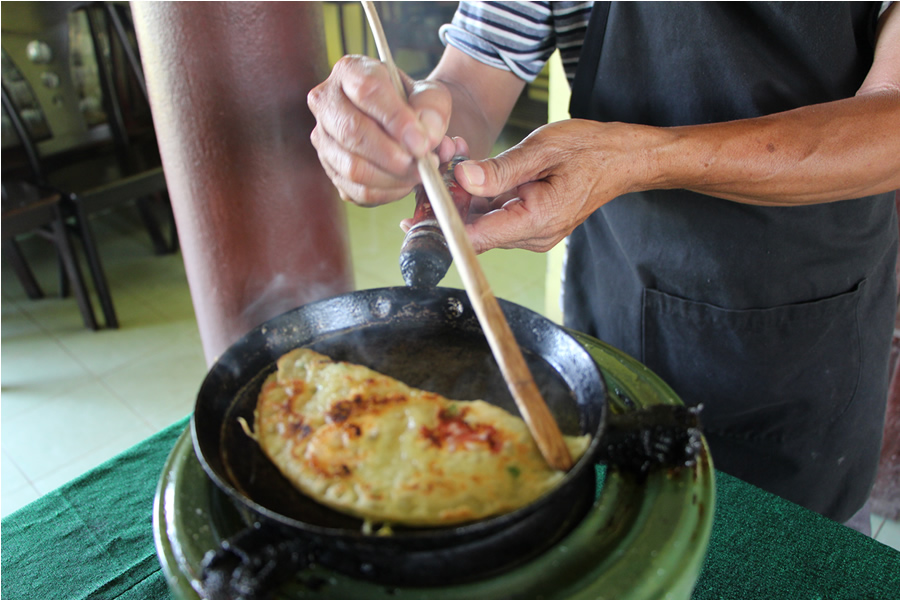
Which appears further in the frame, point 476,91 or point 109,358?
point 109,358


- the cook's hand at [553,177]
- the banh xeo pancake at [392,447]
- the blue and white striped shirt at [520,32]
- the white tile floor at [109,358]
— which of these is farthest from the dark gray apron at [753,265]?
the white tile floor at [109,358]

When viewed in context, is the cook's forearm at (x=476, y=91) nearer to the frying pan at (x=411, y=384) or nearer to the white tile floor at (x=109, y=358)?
the frying pan at (x=411, y=384)

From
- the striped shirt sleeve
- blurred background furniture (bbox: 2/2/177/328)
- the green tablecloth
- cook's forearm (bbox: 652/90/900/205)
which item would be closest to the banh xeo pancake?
the green tablecloth

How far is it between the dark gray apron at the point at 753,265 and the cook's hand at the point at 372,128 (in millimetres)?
639

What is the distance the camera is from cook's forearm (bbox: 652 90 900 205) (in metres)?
1.29

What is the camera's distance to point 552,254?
3.38m

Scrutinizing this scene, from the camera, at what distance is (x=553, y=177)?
1.26 meters

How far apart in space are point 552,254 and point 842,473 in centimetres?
188

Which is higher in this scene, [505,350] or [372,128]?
[372,128]

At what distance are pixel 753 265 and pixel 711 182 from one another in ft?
1.14

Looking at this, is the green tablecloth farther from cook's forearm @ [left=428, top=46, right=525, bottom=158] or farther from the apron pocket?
cook's forearm @ [left=428, top=46, right=525, bottom=158]

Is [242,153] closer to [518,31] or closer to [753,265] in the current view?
[518,31]

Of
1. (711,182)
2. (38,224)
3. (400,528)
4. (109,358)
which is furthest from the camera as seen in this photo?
(109,358)

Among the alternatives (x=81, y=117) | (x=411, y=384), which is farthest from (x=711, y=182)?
(x=81, y=117)
